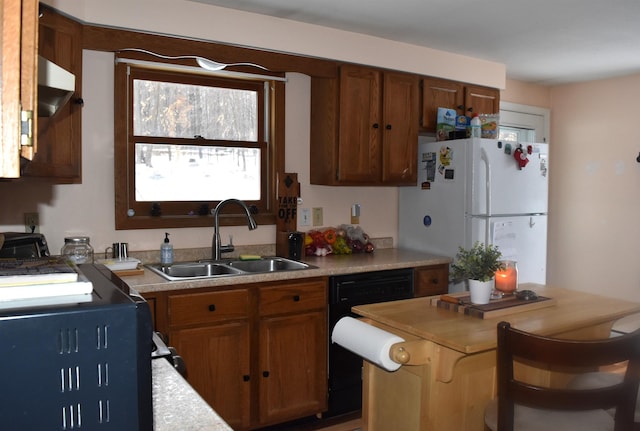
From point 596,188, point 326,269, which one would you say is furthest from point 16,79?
point 596,188

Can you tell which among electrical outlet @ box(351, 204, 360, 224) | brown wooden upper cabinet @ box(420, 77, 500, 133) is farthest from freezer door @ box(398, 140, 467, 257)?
electrical outlet @ box(351, 204, 360, 224)

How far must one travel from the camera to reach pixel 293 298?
9.56 feet

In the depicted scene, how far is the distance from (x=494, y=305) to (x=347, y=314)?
1.14m

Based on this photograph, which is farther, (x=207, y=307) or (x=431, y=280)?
(x=431, y=280)

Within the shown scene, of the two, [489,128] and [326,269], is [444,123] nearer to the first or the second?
[489,128]

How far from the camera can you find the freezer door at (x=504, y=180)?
3496mm

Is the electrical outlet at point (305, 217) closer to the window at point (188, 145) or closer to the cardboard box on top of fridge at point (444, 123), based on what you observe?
the window at point (188, 145)

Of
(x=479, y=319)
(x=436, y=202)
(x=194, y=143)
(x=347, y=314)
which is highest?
(x=194, y=143)

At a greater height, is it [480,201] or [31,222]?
[480,201]

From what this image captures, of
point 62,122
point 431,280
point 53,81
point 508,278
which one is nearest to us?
point 53,81

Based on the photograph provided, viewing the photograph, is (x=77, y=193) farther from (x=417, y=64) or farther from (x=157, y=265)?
(x=417, y=64)

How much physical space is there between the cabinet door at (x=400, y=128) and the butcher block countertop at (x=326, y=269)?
20.8 inches

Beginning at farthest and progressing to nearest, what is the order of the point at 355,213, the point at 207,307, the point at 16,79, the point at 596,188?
the point at 596,188
the point at 355,213
the point at 207,307
the point at 16,79

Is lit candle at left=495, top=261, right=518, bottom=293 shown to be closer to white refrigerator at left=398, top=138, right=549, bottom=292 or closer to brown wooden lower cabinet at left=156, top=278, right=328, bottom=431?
brown wooden lower cabinet at left=156, top=278, right=328, bottom=431
